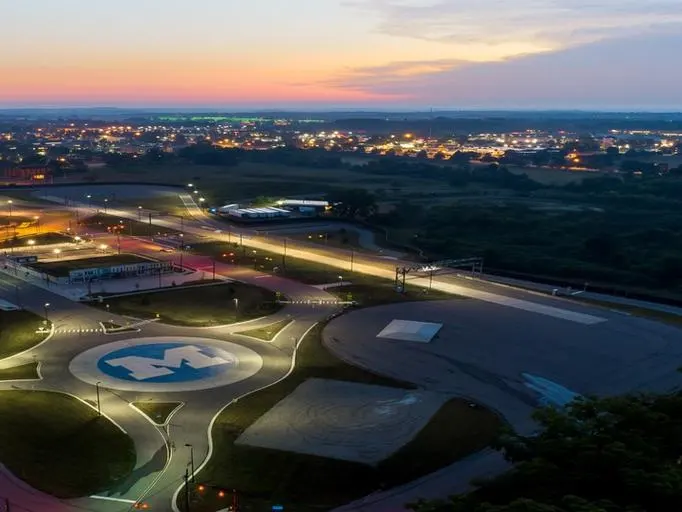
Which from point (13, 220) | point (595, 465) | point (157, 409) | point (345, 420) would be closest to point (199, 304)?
point (157, 409)

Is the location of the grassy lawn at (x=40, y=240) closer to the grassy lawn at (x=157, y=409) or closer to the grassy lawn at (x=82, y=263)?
the grassy lawn at (x=82, y=263)

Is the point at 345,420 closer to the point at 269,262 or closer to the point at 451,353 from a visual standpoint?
the point at 451,353

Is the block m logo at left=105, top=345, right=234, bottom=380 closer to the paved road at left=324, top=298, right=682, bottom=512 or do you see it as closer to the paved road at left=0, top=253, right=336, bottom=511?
the paved road at left=0, top=253, right=336, bottom=511

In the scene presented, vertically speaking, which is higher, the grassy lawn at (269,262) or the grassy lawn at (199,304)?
the grassy lawn at (269,262)

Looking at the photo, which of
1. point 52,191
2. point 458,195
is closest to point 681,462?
point 458,195


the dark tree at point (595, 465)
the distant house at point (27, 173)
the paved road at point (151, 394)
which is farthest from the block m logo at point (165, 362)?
the distant house at point (27, 173)

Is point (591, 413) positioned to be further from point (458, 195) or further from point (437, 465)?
point (458, 195)

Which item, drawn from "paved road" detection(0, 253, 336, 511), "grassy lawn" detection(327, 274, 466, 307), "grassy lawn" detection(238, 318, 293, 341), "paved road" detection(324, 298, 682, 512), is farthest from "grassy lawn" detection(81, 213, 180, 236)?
"paved road" detection(324, 298, 682, 512)
